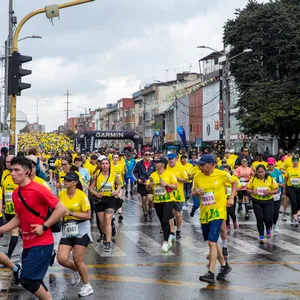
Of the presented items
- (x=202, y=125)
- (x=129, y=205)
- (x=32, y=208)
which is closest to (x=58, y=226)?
(x=32, y=208)

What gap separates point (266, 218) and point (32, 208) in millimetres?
7969

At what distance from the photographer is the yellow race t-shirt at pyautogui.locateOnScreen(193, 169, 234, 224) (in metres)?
9.92

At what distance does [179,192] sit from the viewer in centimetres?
1423

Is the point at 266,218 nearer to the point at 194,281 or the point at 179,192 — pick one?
the point at 179,192

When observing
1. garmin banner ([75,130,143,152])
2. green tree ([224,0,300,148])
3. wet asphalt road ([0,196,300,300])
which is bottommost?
wet asphalt road ([0,196,300,300])

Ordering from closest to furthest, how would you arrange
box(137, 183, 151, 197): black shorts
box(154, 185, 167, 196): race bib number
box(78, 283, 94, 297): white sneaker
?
box(78, 283, 94, 297): white sneaker
box(154, 185, 167, 196): race bib number
box(137, 183, 151, 197): black shorts

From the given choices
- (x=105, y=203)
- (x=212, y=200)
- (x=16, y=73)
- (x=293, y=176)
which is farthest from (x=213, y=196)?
(x=293, y=176)

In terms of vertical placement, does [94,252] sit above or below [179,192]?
below

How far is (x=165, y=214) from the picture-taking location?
12.9 m

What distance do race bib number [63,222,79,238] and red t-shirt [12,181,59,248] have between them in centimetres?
199

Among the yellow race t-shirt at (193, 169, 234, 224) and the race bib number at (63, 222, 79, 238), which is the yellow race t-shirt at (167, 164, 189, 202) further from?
the race bib number at (63, 222, 79, 238)

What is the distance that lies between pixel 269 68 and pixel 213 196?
1677 inches

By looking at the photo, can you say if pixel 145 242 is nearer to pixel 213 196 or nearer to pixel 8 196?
pixel 8 196

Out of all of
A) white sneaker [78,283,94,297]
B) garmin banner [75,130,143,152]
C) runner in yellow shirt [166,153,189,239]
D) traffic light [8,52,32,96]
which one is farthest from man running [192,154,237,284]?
garmin banner [75,130,143,152]
